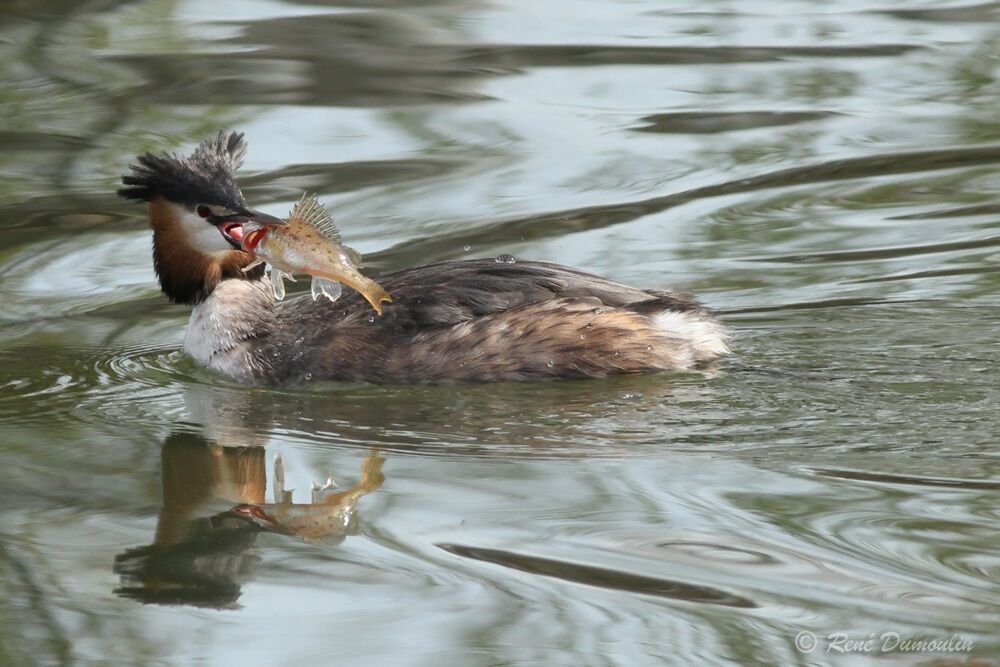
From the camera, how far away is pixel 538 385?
6.34 metres

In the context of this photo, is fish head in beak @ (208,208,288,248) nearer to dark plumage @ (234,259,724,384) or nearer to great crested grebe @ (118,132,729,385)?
great crested grebe @ (118,132,729,385)

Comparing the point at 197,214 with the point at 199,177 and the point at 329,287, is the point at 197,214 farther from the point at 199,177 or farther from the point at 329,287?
the point at 329,287

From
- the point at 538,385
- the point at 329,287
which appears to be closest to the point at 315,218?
the point at 329,287

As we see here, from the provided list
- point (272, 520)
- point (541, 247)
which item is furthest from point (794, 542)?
point (541, 247)

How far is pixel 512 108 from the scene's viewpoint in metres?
9.98

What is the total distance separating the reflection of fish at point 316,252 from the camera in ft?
20.0

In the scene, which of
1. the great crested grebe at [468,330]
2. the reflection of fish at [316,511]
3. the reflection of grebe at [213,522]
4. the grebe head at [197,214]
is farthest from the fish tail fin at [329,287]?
the reflection of fish at [316,511]

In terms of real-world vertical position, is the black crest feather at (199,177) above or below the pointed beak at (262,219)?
above

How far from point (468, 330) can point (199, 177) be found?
4.17 ft

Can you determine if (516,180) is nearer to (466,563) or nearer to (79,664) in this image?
(466,563)

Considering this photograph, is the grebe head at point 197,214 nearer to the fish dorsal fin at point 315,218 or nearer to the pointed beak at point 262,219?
the pointed beak at point 262,219

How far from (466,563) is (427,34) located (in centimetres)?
746

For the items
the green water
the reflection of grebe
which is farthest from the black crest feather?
the reflection of grebe

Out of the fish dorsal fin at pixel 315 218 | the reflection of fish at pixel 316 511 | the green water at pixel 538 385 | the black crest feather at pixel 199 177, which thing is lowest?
the reflection of fish at pixel 316 511
